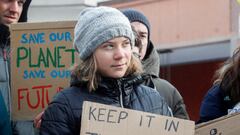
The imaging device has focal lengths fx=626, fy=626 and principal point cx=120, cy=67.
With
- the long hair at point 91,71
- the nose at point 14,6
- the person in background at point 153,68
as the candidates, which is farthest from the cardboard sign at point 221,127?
the nose at point 14,6

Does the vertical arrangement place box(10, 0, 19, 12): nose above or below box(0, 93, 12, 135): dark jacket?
above

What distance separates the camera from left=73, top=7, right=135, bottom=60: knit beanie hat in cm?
244

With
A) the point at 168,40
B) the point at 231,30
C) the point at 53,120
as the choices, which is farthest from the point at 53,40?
the point at 168,40

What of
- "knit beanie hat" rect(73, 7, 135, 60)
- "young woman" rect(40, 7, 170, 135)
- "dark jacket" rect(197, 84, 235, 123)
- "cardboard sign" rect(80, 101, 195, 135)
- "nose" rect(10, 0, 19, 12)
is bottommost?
"dark jacket" rect(197, 84, 235, 123)

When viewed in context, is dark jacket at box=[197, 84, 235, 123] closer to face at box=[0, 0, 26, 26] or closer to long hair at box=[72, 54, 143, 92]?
long hair at box=[72, 54, 143, 92]

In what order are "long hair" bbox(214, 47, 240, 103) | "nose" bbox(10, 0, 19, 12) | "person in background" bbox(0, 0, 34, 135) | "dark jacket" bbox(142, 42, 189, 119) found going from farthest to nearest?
1. "dark jacket" bbox(142, 42, 189, 119)
2. "long hair" bbox(214, 47, 240, 103)
3. "nose" bbox(10, 0, 19, 12)
4. "person in background" bbox(0, 0, 34, 135)

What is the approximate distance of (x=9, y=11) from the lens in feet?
9.48

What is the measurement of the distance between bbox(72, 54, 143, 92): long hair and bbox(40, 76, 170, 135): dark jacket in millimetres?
24

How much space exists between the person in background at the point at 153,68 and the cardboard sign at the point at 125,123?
77 cm

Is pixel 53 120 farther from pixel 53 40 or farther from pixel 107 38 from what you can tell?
pixel 53 40

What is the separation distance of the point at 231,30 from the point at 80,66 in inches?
291

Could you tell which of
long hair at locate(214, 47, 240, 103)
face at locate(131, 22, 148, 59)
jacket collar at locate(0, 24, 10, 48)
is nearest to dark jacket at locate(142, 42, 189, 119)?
face at locate(131, 22, 148, 59)

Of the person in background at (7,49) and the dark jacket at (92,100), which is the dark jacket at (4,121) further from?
the dark jacket at (92,100)

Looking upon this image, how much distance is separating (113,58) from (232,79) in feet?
2.76
